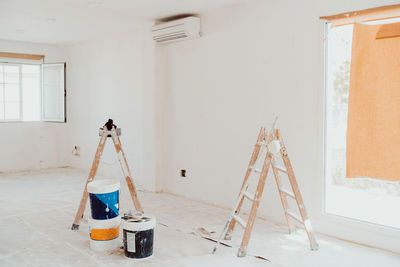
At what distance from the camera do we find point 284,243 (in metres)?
3.28

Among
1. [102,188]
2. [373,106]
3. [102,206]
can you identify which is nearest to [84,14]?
[102,188]

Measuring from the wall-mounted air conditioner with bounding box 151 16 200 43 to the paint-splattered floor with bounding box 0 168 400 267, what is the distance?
2.19 metres

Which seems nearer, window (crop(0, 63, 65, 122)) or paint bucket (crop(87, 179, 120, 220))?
paint bucket (crop(87, 179, 120, 220))

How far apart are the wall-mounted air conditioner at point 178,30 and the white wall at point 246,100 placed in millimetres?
125

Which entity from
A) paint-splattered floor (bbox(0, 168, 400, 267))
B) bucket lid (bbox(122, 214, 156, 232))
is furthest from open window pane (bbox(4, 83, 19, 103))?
bucket lid (bbox(122, 214, 156, 232))

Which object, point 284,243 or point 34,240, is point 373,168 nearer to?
point 284,243

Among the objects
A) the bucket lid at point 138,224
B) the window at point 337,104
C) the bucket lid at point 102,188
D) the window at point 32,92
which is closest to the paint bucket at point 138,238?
the bucket lid at point 138,224

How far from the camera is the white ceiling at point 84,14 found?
4320 millimetres

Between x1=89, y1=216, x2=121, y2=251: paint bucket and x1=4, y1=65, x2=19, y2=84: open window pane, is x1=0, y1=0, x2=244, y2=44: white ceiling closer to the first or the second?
x1=4, y1=65, x2=19, y2=84: open window pane

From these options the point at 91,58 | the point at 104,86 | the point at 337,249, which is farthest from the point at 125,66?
the point at 337,249

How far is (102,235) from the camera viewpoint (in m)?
3.08

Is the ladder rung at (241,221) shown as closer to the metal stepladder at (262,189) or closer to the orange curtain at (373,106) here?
the metal stepladder at (262,189)

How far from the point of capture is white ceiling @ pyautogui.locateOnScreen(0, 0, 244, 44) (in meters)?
4.32

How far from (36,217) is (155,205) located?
1.38 metres
